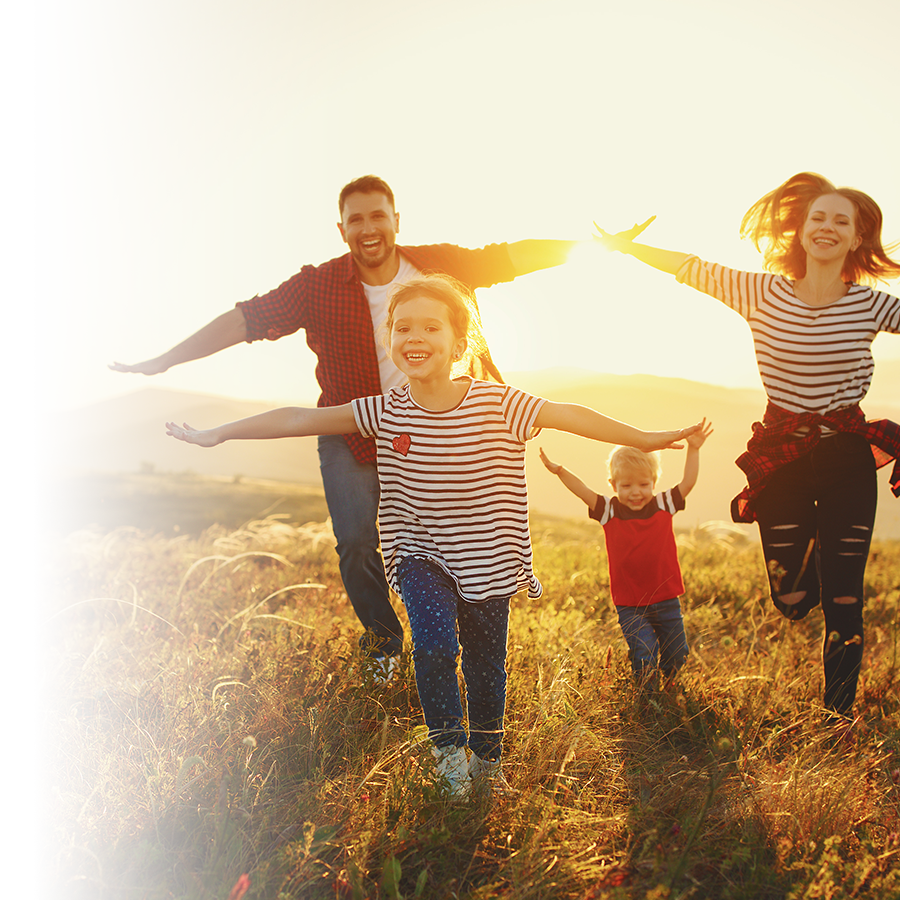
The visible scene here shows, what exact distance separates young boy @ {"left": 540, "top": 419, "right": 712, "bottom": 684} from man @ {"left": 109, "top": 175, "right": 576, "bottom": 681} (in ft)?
3.62

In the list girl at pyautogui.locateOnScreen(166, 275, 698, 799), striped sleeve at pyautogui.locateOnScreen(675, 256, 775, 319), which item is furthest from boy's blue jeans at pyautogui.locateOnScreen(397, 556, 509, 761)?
striped sleeve at pyautogui.locateOnScreen(675, 256, 775, 319)

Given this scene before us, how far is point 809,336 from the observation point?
3.71 m

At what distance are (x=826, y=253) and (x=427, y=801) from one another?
10.1ft

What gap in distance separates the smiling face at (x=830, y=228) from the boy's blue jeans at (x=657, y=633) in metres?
1.93

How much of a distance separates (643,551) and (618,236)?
1.80m

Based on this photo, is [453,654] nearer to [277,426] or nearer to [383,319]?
[277,426]

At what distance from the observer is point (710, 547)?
8234 millimetres

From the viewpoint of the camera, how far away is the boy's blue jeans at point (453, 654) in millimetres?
2891

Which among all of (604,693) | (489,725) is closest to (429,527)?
(489,725)

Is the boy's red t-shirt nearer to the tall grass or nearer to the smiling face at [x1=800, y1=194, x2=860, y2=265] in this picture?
the tall grass

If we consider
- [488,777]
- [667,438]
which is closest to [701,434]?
[667,438]

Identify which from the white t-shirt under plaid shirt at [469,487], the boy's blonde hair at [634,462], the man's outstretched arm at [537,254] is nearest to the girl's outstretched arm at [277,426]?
the white t-shirt under plaid shirt at [469,487]

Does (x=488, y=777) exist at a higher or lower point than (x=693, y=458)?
lower

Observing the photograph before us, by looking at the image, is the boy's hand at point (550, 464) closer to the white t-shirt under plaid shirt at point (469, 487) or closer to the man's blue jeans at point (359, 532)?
the white t-shirt under plaid shirt at point (469, 487)
